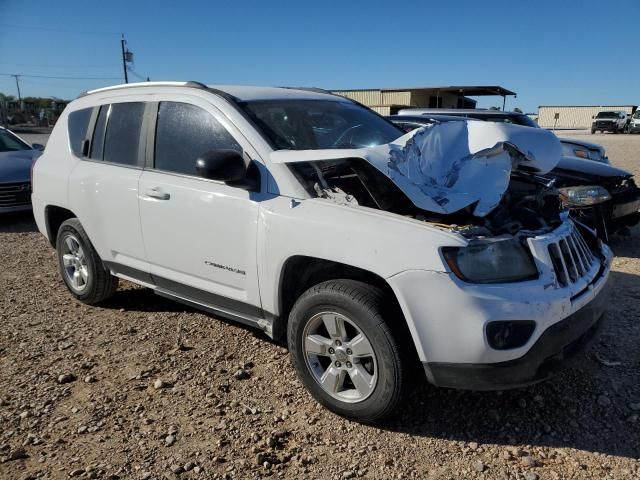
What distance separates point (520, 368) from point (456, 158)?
136 cm

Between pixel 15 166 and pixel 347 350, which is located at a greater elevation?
pixel 15 166

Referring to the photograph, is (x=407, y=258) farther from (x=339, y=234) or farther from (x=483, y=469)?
(x=483, y=469)

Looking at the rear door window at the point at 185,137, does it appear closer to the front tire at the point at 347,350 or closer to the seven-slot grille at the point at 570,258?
the front tire at the point at 347,350

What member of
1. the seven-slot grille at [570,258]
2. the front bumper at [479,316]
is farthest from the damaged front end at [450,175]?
the front bumper at [479,316]

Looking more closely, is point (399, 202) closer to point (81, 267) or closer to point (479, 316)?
point (479, 316)

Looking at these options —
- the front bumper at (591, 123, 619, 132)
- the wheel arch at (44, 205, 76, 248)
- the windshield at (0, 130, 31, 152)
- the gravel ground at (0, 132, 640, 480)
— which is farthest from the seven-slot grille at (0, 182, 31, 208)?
the front bumper at (591, 123, 619, 132)

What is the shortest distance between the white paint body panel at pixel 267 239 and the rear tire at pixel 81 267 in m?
0.19

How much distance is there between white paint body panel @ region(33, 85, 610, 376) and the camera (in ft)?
7.70

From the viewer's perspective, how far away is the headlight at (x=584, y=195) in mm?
5426

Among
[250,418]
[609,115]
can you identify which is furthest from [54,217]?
[609,115]

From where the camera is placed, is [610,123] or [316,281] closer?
[316,281]

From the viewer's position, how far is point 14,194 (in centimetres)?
792

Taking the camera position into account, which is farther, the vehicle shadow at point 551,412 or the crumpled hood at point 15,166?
the crumpled hood at point 15,166

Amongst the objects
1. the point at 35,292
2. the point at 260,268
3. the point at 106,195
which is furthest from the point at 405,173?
the point at 35,292
